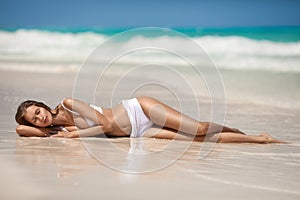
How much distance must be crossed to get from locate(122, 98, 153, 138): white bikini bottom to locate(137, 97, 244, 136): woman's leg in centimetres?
3

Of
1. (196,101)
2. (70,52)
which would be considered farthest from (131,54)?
(196,101)

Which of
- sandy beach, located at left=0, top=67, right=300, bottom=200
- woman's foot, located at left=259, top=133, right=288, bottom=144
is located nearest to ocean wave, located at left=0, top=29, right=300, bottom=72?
sandy beach, located at left=0, top=67, right=300, bottom=200

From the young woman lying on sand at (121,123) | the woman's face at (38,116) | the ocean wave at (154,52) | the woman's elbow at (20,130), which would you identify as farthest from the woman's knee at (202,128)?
the ocean wave at (154,52)

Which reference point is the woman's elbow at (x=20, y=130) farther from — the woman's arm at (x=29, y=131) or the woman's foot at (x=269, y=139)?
the woman's foot at (x=269, y=139)

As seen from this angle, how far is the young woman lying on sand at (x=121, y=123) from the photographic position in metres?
2.54

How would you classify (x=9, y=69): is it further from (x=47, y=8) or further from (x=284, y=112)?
(x=284, y=112)

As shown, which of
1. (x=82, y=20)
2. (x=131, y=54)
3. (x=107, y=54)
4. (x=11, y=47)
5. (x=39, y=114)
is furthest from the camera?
(x=82, y=20)

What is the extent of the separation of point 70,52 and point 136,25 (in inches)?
33.4

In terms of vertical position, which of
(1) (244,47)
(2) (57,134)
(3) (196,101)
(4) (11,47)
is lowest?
(2) (57,134)

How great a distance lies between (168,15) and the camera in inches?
243

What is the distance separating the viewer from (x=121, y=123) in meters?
2.66

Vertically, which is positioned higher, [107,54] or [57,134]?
[107,54]

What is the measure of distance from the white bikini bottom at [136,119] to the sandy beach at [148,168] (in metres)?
0.09

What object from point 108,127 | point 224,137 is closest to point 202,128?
point 224,137
